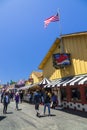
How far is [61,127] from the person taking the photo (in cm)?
1190

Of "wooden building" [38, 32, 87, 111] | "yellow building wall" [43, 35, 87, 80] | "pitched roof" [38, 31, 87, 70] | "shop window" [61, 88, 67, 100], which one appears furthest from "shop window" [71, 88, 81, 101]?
"pitched roof" [38, 31, 87, 70]

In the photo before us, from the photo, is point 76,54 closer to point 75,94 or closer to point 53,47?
point 75,94

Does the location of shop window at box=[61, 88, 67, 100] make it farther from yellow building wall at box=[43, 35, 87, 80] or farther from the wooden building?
yellow building wall at box=[43, 35, 87, 80]

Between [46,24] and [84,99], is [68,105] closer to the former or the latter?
[84,99]

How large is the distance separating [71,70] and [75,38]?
289 centimetres

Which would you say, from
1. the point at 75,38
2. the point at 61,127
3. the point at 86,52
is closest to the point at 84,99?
the point at 86,52

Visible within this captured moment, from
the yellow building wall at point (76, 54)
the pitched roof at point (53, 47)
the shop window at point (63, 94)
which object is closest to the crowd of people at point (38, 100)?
the shop window at point (63, 94)

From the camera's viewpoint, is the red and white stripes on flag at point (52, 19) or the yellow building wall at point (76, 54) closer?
the yellow building wall at point (76, 54)

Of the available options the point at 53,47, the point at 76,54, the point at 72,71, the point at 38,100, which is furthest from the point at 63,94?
the point at 38,100

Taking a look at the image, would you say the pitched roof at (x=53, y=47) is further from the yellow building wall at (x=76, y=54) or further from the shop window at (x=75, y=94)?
the shop window at (x=75, y=94)

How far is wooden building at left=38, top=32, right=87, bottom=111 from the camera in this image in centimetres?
1859

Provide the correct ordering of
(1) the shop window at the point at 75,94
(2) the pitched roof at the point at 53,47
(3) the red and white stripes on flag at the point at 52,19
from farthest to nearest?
(3) the red and white stripes on flag at the point at 52,19 → (1) the shop window at the point at 75,94 → (2) the pitched roof at the point at 53,47

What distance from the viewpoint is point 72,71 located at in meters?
20.3

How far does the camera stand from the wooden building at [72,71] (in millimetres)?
18594
